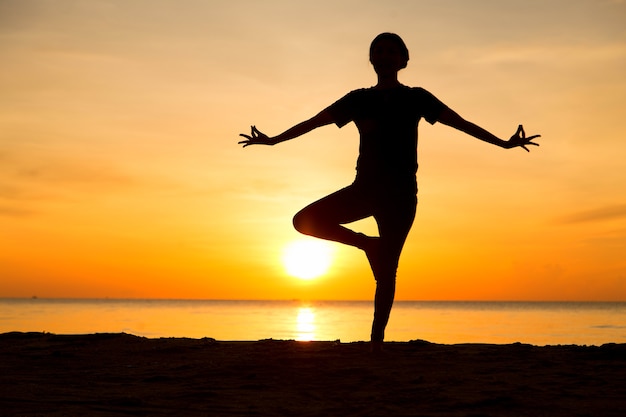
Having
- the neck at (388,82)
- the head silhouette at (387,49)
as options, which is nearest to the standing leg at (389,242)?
the neck at (388,82)

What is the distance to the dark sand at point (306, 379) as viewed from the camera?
4.49m

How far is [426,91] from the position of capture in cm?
626

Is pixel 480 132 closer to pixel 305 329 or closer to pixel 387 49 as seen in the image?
pixel 387 49

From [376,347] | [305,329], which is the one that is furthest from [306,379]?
[305,329]

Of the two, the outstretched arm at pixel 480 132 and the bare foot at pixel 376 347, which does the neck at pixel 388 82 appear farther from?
the bare foot at pixel 376 347

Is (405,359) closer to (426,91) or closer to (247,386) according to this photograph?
(247,386)

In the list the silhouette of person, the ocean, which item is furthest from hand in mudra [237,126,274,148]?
the ocean

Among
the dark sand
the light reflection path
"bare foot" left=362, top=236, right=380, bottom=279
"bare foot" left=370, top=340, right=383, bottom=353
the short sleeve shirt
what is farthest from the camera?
the light reflection path

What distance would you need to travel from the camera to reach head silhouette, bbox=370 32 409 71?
20.4 ft

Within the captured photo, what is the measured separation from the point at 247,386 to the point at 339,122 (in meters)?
2.38

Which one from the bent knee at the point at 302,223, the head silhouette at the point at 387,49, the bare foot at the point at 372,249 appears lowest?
the bare foot at the point at 372,249

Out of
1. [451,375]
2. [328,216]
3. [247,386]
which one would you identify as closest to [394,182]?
[328,216]

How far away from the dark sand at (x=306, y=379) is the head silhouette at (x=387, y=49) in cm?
268

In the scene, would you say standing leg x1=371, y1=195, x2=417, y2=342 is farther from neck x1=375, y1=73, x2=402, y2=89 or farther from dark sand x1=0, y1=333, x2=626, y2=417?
neck x1=375, y1=73, x2=402, y2=89
